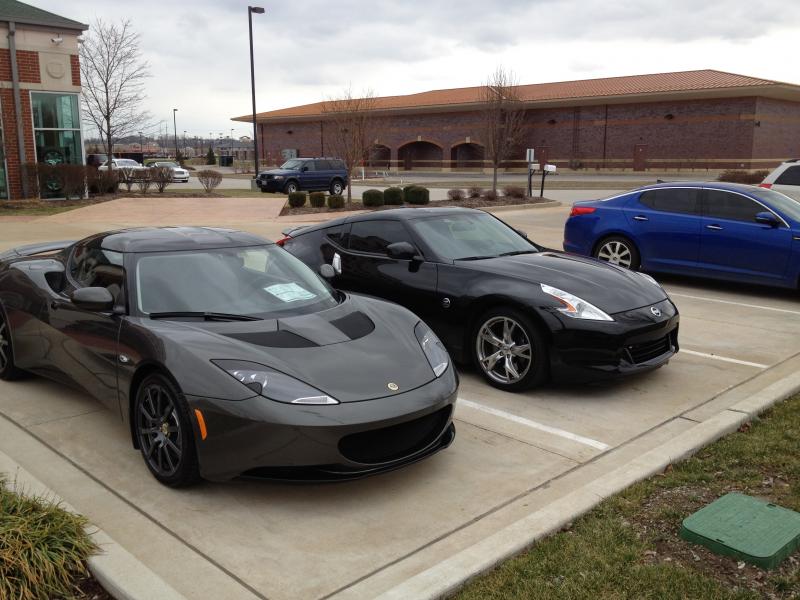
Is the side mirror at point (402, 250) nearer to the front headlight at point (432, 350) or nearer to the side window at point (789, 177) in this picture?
the front headlight at point (432, 350)

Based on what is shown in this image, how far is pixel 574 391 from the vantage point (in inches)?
232

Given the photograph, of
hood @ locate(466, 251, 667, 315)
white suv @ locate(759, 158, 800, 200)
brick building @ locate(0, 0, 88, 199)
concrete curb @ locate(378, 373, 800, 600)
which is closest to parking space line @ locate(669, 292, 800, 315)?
hood @ locate(466, 251, 667, 315)

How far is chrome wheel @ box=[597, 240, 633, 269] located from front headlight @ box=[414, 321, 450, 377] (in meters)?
7.01

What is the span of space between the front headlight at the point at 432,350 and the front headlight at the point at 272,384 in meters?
0.81

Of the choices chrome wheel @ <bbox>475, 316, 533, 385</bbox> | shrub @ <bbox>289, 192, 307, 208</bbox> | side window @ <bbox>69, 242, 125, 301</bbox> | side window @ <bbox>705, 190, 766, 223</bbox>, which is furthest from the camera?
shrub @ <bbox>289, 192, 307, 208</bbox>

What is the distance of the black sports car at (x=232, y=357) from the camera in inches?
149

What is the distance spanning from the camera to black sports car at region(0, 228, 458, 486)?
3.77 metres

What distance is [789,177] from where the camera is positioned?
14.1 meters

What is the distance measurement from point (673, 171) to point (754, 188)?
1726 inches

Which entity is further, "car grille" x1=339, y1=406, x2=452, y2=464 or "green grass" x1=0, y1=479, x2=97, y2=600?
"car grille" x1=339, y1=406, x2=452, y2=464

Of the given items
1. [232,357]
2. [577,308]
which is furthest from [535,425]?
[232,357]

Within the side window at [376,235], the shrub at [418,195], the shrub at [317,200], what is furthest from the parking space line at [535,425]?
the shrub at [418,195]

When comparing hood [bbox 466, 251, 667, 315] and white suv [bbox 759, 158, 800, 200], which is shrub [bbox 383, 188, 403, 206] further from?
hood [bbox 466, 251, 667, 315]

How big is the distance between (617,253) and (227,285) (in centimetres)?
773
